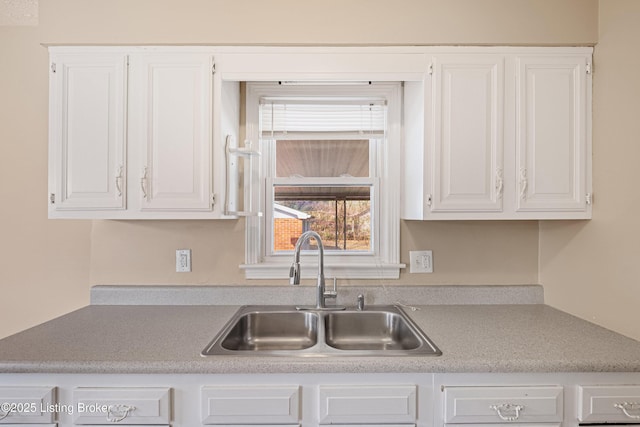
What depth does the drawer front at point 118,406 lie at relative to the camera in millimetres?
1080

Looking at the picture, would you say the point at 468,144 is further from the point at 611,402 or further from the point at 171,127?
the point at 171,127

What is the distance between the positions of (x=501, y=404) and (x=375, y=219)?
102cm

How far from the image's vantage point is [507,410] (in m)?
1.10

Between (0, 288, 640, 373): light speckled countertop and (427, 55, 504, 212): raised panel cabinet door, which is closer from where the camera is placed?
(0, 288, 640, 373): light speckled countertop

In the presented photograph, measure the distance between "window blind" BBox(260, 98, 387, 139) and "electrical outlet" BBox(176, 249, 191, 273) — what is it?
0.74 metres

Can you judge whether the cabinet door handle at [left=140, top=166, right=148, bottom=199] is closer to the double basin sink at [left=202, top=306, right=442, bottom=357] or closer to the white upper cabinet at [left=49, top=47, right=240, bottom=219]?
the white upper cabinet at [left=49, top=47, right=240, bottom=219]

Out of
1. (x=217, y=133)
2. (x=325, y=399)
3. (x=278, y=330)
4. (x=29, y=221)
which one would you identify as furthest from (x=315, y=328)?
(x=29, y=221)

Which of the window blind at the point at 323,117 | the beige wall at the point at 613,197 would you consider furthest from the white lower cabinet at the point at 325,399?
the window blind at the point at 323,117

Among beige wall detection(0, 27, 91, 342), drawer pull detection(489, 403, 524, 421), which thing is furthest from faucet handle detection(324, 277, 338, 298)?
beige wall detection(0, 27, 91, 342)

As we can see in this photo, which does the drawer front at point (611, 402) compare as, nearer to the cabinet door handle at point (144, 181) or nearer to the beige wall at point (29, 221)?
the cabinet door handle at point (144, 181)

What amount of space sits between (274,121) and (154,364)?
129cm

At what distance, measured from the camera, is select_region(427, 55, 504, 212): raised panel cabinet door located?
1502 mm

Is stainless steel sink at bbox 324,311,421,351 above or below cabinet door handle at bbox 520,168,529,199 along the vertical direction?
below

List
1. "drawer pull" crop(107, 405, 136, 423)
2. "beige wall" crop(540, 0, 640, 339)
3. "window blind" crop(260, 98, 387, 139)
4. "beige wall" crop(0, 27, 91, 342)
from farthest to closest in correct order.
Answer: "window blind" crop(260, 98, 387, 139) < "beige wall" crop(0, 27, 91, 342) < "beige wall" crop(540, 0, 640, 339) < "drawer pull" crop(107, 405, 136, 423)
